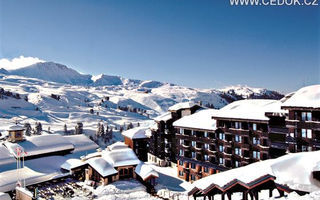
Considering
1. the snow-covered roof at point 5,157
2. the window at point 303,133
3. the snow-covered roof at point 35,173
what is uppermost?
the window at point 303,133

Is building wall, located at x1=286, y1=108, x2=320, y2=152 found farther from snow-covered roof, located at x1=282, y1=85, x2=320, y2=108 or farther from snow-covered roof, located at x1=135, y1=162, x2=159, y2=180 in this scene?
snow-covered roof, located at x1=135, y1=162, x2=159, y2=180

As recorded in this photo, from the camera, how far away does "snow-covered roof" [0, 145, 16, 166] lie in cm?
5131

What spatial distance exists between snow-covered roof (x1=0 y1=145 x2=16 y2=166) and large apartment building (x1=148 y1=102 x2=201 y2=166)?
3330 centimetres

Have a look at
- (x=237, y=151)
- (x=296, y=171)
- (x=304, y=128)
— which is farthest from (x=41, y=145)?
(x=296, y=171)

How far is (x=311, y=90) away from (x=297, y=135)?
7.02 meters

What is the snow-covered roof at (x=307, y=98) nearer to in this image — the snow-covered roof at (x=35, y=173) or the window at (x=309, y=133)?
the window at (x=309, y=133)

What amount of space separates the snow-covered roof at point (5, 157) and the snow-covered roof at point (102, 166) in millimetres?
17980

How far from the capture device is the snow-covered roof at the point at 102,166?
4641 cm

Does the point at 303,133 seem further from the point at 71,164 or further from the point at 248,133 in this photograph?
the point at 71,164

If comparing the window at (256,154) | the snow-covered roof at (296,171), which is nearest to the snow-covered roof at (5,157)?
the window at (256,154)

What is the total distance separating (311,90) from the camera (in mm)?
36188

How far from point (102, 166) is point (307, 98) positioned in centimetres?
3735

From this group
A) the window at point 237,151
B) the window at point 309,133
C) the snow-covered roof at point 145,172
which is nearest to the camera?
the window at point 309,133

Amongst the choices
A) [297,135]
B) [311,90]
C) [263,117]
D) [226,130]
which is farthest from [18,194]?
[311,90]
